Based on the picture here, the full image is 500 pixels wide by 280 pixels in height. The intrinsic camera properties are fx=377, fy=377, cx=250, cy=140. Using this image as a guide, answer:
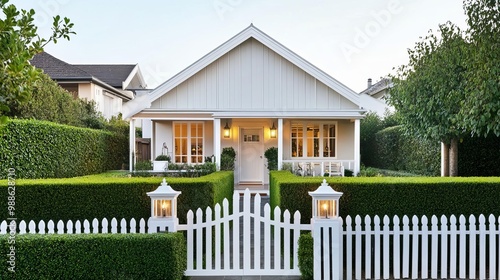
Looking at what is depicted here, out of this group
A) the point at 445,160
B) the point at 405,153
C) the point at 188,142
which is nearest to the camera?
the point at 445,160

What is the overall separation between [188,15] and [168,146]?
5.32 meters

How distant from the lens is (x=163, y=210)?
5270mm

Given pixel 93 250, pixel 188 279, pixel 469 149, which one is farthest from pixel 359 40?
pixel 93 250

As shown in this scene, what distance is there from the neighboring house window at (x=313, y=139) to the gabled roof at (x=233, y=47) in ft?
6.29

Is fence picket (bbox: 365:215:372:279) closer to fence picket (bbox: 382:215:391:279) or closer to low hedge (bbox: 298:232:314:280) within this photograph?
fence picket (bbox: 382:215:391:279)

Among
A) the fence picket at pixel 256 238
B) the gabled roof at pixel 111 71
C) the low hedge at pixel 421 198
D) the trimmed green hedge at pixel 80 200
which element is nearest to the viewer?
the fence picket at pixel 256 238

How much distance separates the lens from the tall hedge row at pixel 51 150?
8.61 metres

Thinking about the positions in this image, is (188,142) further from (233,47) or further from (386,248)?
(386,248)

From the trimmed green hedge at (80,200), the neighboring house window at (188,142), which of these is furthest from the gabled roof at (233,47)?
the trimmed green hedge at (80,200)

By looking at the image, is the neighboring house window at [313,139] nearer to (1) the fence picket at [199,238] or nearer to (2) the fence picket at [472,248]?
(2) the fence picket at [472,248]

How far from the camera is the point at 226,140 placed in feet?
50.2

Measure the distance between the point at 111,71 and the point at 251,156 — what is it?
19.0 m

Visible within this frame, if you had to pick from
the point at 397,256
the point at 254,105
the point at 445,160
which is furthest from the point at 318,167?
the point at 397,256

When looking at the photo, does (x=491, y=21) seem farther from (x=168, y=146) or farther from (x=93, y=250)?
(x=168, y=146)
